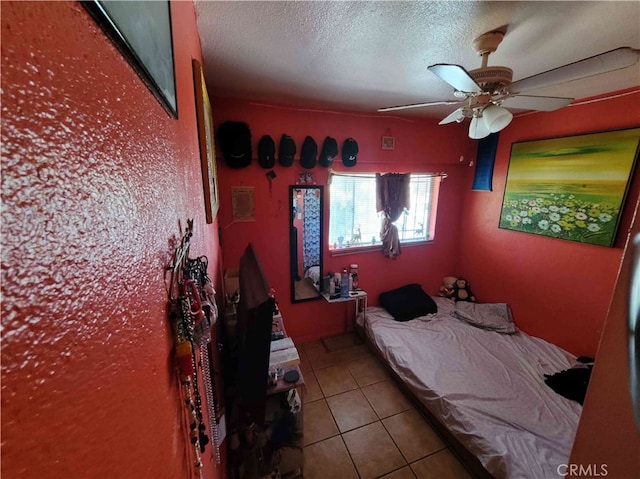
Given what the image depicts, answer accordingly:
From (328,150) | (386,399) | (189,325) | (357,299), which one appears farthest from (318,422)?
(328,150)

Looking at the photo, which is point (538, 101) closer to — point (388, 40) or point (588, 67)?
point (588, 67)

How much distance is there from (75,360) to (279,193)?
2295mm

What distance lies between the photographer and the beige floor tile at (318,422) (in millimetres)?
1806

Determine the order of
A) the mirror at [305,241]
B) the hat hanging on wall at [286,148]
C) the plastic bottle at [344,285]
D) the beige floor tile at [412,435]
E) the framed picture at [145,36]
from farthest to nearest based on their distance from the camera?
the plastic bottle at [344,285]
the mirror at [305,241]
the hat hanging on wall at [286,148]
the beige floor tile at [412,435]
the framed picture at [145,36]

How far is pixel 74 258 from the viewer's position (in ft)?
0.67

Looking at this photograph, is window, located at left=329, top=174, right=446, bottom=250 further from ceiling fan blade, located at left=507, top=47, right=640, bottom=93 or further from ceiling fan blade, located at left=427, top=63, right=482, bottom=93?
ceiling fan blade, located at left=507, top=47, right=640, bottom=93

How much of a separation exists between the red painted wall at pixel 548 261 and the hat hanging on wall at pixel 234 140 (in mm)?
2647

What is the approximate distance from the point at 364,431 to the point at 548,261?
2268 mm

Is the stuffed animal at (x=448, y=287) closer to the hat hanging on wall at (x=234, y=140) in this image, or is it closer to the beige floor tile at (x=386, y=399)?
the beige floor tile at (x=386, y=399)

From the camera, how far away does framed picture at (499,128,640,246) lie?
6.26ft

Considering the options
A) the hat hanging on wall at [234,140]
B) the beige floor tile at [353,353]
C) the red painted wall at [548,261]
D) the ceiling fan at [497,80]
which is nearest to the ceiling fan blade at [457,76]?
the ceiling fan at [497,80]

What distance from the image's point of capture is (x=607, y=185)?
1956 mm

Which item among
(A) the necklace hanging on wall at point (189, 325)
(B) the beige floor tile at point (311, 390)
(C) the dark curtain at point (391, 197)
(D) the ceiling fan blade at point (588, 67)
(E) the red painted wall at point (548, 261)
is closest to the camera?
(A) the necklace hanging on wall at point (189, 325)

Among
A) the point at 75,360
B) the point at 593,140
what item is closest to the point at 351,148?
the point at 593,140
